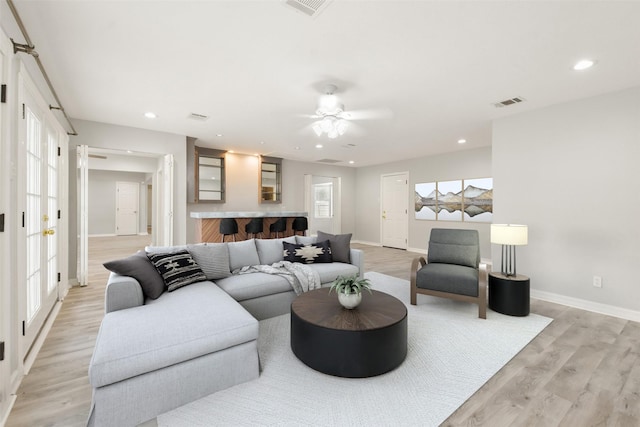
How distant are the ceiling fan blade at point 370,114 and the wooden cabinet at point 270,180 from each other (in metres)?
Result: 3.63

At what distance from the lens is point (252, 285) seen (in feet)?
9.23

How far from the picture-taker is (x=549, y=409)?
1.69 m

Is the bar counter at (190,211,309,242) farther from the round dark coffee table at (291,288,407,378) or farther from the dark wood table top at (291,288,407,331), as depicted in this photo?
the round dark coffee table at (291,288,407,378)

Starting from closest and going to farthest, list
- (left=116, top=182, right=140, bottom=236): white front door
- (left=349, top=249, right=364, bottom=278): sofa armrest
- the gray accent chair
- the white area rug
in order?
the white area rug, the gray accent chair, (left=349, top=249, right=364, bottom=278): sofa armrest, (left=116, top=182, right=140, bottom=236): white front door

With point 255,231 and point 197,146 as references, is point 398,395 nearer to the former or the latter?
point 255,231

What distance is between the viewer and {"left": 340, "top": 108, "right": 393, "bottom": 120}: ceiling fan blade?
3826 millimetres

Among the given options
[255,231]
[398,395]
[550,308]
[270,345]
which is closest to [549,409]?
[398,395]

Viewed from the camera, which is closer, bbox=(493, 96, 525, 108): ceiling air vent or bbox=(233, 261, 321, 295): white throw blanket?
bbox=(233, 261, 321, 295): white throw blanket

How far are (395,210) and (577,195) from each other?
470cm

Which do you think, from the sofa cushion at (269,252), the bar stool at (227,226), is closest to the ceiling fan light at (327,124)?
the sofa cushion at (269,252)

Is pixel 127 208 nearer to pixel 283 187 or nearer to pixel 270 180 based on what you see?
pixel 270 180

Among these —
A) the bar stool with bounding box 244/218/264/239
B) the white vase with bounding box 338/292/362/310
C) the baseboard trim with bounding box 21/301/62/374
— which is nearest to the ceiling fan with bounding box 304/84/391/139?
the white vase with bounding box 338/292/362/310

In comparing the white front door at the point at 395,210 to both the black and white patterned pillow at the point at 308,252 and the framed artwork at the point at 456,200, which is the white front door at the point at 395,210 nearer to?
the framed artwork at the point at 456,200

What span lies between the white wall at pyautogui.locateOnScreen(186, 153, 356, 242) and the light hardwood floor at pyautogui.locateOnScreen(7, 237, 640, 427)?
155 inches
